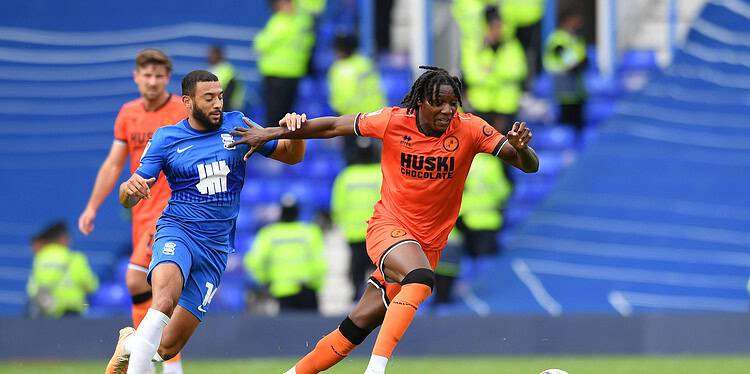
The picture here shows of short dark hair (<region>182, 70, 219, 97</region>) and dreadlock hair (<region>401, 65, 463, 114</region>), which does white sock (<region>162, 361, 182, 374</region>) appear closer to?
short dark hair (<region>182, 70, 219, 97</region>)

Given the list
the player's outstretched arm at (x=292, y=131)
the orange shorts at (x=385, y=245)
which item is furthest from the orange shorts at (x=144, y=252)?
the orange shorts at (x=385, y=245)

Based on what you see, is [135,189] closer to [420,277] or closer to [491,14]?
[420,277]

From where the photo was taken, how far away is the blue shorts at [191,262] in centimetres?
1004

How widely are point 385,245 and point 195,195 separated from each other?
1260 mm

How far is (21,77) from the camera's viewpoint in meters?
21.2

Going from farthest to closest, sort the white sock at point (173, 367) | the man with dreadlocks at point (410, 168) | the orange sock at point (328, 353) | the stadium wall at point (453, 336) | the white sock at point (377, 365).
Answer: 1. the stadium wall at point (453, 336)
2. the white sock at point (173, 367)
3. the orange sock at point (328, 353)
4. the man with dreadlocks at point (410, 168)
5. the white sock at point (377, 365)

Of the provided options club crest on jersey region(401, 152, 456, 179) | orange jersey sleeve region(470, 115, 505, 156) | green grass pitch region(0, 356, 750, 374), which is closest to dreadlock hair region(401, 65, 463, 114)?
orange jersey sleeve region(470, 115, 505, 156)

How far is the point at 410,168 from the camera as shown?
34.0ft

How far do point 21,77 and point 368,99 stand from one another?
5.11m

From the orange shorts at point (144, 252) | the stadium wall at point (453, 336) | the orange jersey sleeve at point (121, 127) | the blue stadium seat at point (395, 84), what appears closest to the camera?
the orange shorts at point (144, 252)

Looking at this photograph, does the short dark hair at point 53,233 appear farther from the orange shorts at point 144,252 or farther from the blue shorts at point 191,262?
the blue shorts at point 191,262

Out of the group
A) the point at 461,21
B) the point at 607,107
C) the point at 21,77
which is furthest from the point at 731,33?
the point at 21,77

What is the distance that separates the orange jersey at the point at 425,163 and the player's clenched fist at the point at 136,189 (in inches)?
56.6

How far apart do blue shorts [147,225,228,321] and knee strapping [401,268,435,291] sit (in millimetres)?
1298
